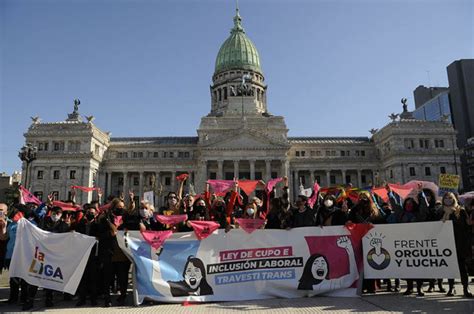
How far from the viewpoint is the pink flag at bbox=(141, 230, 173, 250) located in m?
10.1

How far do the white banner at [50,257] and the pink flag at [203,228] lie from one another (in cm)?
290

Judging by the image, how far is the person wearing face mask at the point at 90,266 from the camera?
977 centimetres

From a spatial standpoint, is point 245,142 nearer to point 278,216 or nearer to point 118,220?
point 278,216

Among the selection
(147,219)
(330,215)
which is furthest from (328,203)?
(147,219)

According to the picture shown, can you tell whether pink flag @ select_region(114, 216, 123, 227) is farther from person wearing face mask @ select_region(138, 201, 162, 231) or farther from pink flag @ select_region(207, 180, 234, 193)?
pink flag @ select_region(207, 180, 234, 193)

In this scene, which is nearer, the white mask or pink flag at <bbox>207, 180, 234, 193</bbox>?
the white mask

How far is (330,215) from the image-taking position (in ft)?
36.5

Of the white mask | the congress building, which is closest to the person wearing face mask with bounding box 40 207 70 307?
the white mask

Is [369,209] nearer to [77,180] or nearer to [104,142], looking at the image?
[77,180]

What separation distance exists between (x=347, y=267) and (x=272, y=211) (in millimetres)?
2776

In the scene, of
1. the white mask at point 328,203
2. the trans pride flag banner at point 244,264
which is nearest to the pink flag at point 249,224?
the trans pride flag banner at point 244,264

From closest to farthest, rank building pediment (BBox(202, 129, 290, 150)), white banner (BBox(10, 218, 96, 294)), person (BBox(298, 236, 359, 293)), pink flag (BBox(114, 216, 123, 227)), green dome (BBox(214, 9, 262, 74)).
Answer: white banner (BBox(10, 218, 96, 294)) < person (BBox(298, 236, 359, 293)) < pink flag (BBox(114, 216, 123, 227)) < building pediment (BBox(202, 129, 290, 150)) < green dome (BBox(214, 9, 262, 74))

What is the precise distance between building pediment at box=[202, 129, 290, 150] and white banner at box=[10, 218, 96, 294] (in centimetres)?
5274

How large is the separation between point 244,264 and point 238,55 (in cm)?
8327
